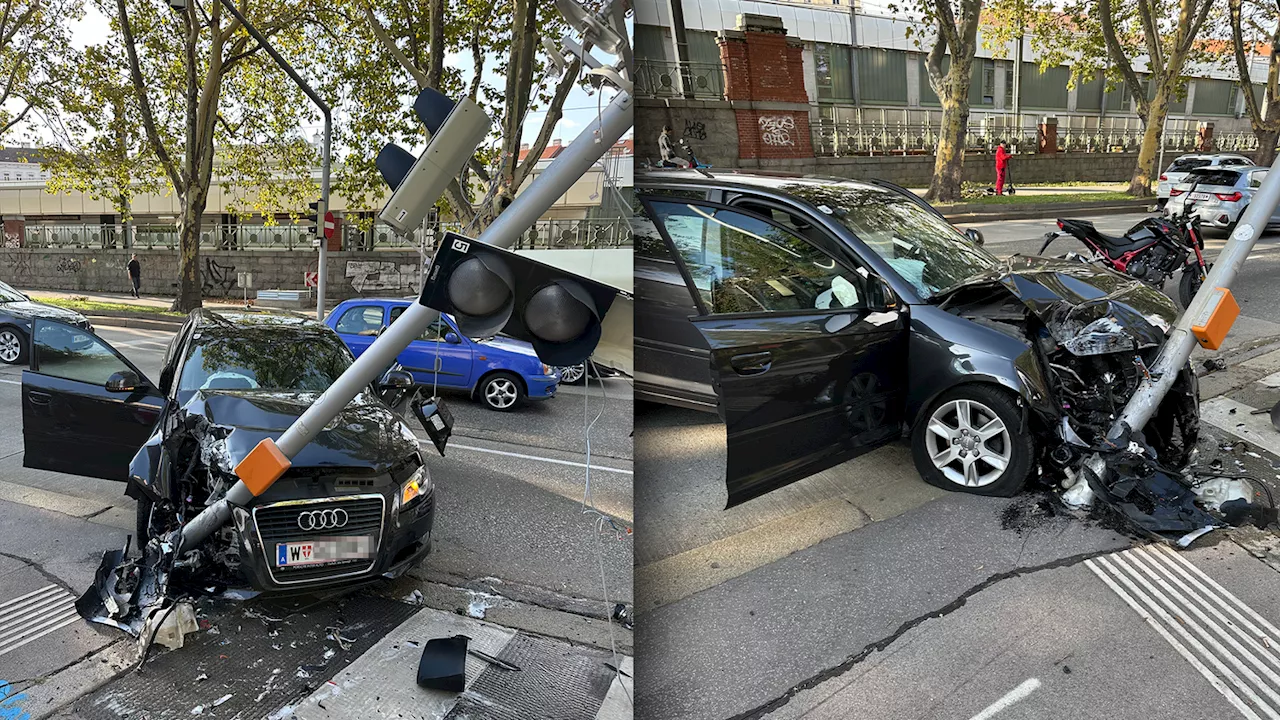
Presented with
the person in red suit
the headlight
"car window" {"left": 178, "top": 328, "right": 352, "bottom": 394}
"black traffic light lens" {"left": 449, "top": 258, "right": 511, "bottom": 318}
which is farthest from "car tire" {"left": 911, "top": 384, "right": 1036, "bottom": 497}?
"car window" {"left": 178, "top": 328, "right": 352, "bottom": 394}

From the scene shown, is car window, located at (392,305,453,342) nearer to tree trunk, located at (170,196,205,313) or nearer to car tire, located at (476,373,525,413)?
car tire, located at (476,373,525,413)

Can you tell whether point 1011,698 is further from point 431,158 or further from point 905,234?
point 431,158

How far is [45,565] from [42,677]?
241 mm

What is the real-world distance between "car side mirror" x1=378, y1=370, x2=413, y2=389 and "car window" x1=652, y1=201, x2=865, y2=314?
74 cm

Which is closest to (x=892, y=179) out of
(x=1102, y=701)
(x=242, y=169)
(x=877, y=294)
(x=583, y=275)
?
(x=877, y=294)

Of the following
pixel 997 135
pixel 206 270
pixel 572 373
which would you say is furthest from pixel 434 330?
pixel 997 135

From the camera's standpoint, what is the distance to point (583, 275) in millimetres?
1716

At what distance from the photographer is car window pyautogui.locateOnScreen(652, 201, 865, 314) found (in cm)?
177

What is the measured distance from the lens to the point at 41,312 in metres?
1.89

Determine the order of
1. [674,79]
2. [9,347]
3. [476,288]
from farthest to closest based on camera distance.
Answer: [9,347] → [674,79] → [476,288]

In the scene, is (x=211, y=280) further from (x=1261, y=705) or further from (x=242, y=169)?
(x=1261, y=705)

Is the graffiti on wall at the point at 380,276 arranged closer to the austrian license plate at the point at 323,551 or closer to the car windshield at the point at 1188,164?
the austrian license plate at the point at 323,551

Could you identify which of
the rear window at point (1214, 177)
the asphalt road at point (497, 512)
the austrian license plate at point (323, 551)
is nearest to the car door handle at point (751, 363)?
the asphalt road at point (497, 512)

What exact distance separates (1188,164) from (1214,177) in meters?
0.10
